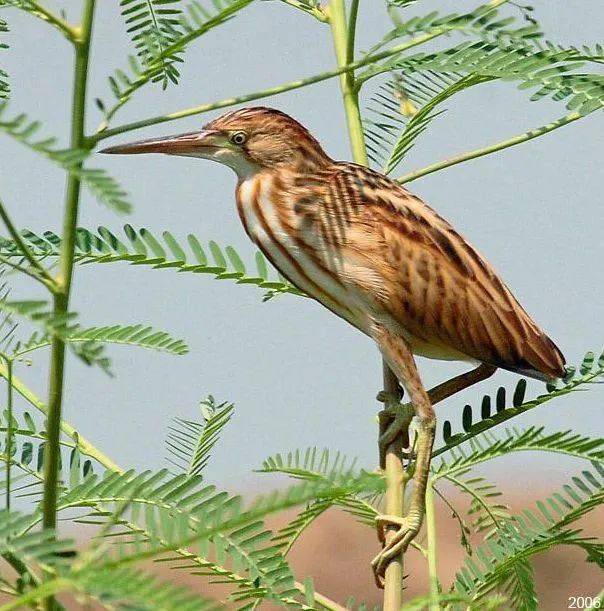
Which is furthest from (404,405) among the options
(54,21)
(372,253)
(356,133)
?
(54,21)

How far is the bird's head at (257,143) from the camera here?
2670 millimetres

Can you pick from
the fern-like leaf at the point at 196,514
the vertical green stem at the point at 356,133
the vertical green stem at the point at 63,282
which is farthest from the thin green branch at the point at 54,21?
the vertical green stem at the point at 356,133

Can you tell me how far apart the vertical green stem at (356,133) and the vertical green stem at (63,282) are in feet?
2.51

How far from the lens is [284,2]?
230 centimetres

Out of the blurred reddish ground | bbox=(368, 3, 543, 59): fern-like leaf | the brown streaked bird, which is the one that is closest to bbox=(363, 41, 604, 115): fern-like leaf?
bbox=(368, 3, 543, 59): fern-like leaf

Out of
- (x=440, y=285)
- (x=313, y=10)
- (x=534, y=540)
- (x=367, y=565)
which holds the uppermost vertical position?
(x=313, y=10)

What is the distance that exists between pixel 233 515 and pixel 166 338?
16.4 inches

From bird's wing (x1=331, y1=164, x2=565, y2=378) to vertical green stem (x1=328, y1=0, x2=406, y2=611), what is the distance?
1.55 feet

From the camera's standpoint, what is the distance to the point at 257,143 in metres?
2.74

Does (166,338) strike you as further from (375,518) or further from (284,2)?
(284,2)

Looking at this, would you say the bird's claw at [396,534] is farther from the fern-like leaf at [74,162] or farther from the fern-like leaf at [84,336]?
the fern-like leaf at [74,162]

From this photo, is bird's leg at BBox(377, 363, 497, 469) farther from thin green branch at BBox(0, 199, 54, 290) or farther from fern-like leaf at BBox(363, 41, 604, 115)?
thin green branch at BBox(0, 199, 54, 290)

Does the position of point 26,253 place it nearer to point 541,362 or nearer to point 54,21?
point 54,21

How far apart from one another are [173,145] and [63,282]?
4.58ft
